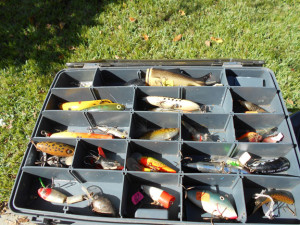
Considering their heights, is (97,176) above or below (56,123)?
below

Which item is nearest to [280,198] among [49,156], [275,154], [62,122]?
[275,154]

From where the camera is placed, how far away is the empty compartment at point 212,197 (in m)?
2.55

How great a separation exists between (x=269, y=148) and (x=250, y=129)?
45 cm

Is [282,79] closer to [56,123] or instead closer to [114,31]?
[114,31]

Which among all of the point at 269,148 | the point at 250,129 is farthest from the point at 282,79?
the point at 269,148

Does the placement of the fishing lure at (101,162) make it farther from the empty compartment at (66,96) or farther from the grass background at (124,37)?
the grass background at (124,37)

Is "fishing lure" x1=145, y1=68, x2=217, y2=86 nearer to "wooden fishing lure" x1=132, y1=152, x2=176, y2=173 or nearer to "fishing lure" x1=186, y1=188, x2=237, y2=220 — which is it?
"wooden fishing lure" x1=132, y1=152, x2=176, y2=173

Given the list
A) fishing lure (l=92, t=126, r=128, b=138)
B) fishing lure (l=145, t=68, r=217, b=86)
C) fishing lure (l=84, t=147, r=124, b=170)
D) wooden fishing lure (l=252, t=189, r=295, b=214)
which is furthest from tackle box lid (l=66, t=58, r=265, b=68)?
wooden fishing lure (l=252, t=189, r=295, b=214)

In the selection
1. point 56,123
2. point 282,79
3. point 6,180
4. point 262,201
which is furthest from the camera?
point 282,79

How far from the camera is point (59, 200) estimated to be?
275 cm

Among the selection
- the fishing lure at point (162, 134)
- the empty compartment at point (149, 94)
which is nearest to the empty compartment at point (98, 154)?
the fishing lure at point (162, 134)

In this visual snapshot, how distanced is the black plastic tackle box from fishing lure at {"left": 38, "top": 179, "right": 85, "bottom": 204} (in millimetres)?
73

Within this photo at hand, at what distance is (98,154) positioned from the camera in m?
3.05

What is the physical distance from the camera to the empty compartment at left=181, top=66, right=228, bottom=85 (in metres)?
3.41
